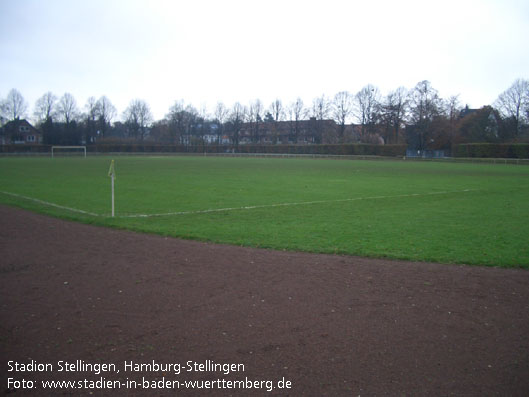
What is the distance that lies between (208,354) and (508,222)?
→ 11.8 metres

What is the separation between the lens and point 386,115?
9638 cm

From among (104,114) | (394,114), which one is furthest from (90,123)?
(394,114)

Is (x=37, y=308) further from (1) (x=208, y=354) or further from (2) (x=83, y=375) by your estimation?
(1) (x=208, y=354)

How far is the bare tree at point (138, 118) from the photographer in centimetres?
12744

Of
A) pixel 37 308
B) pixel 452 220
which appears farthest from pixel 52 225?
pixel 452 220

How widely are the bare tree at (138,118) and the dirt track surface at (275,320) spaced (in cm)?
12545

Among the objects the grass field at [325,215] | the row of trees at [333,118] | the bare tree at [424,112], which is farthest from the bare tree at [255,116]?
the grass field at [325,215]

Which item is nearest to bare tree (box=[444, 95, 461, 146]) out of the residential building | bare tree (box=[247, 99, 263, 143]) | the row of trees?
the row of trees

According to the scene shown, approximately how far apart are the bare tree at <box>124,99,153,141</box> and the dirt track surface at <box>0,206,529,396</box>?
125m

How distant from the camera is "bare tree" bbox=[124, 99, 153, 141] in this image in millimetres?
127438

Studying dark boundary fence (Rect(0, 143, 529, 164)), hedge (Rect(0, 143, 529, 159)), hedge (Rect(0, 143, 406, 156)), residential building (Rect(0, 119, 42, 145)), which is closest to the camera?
dark boundary fence (Rect(0, 143, 529, 164))

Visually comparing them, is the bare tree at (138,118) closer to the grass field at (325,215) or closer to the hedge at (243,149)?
the hedge at (243,149)

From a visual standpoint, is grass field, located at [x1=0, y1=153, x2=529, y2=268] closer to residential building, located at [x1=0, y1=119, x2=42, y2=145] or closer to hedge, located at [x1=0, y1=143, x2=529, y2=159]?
hedge, located at [x1=0, y1=143, x2=529, y2=159]

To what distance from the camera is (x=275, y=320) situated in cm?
545
